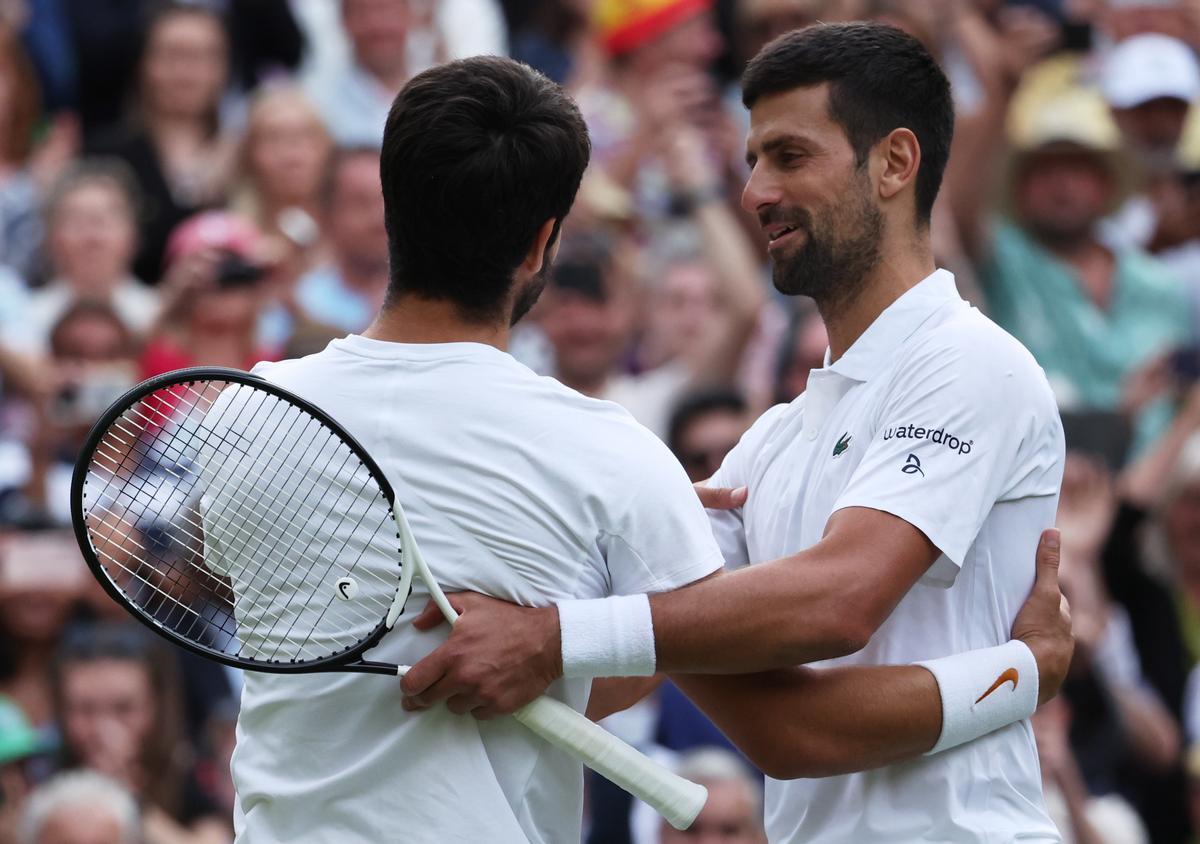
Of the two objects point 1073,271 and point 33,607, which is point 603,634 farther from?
point 1073,271

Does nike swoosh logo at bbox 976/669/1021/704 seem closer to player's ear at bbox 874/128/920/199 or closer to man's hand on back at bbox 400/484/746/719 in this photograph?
man's hand on back at bbox 400/484/746/719

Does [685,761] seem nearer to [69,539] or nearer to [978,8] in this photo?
[69,539]

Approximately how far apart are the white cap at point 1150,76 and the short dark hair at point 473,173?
6083mm

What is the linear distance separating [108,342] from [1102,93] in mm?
4547

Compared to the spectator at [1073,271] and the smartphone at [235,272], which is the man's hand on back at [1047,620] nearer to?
the spectator at [1073,271]

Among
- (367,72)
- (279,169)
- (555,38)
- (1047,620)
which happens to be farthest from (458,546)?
(555,38)

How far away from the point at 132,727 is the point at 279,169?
2759mm

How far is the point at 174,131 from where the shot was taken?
8.54 m

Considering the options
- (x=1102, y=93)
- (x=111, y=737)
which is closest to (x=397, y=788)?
(x=111, y=737)

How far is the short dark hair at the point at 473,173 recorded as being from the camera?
10.5 feet

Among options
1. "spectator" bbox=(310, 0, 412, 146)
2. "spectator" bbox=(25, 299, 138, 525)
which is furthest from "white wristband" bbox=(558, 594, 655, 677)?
"spectator" bbox=(310, 0, 412, 146)

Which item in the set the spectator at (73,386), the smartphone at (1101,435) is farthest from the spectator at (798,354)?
the spectator at (73,386)

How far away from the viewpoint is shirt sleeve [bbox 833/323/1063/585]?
3502mm

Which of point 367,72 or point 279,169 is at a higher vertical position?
point 367,72
